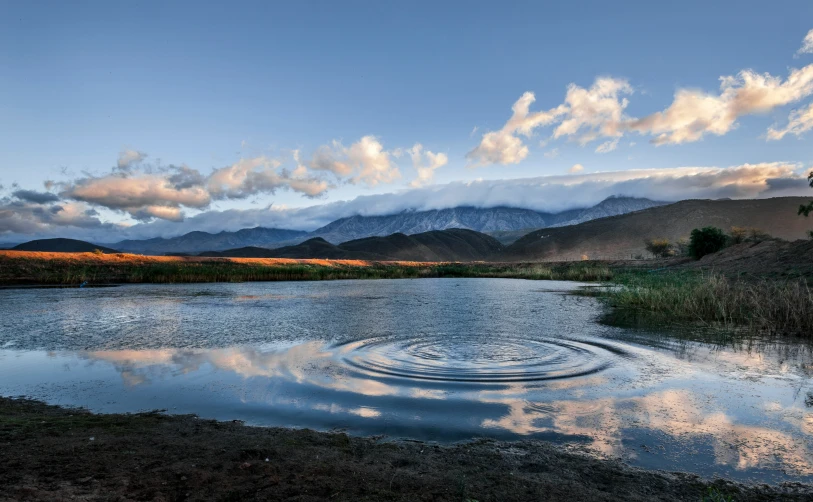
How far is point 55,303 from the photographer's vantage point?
2114 cm

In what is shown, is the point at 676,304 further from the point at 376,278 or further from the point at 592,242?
the point at 592,242

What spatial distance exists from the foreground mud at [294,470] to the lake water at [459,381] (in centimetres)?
60

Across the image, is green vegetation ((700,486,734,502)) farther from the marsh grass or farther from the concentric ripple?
the marsh grass

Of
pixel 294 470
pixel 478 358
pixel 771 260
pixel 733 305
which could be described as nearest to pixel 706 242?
pixel 771 260

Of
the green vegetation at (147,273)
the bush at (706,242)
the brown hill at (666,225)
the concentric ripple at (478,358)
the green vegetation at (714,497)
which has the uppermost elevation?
the brown hill at (666,225)

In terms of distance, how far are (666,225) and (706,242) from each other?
92426 millimetres

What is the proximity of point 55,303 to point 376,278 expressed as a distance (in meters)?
38.7

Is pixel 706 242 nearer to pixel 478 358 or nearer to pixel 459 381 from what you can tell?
pixel 478 358

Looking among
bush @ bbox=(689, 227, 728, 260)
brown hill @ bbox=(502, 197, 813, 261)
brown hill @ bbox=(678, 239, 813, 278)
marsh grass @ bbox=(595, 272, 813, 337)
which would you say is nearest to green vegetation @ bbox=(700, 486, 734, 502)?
marsh grass @ bbox=(595, 272, 813, 337)

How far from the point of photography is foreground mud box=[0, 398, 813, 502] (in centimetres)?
362

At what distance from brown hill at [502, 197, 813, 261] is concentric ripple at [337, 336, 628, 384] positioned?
12458 cm

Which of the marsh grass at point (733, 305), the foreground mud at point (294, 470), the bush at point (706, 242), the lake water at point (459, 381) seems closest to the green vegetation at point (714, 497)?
the foreground mud at point (294, 470)

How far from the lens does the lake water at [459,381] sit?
18.4ft

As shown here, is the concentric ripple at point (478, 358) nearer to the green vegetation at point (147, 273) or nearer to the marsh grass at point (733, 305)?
the marsh grass at point (733, 305)
